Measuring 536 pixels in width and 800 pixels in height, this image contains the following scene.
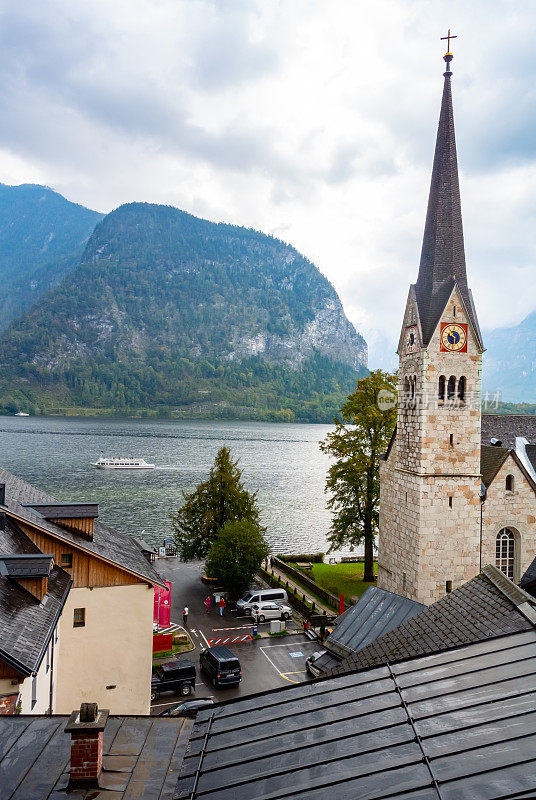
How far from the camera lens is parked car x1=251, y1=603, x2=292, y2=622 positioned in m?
32.2

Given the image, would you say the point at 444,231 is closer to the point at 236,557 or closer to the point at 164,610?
the point at 236,557

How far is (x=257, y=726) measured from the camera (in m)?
8.62

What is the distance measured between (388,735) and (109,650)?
14.5 metres

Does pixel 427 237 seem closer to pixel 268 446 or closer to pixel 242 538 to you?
pixel 242 538

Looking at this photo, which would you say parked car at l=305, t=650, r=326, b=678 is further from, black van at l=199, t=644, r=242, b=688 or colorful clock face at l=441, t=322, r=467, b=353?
colorful clock face at l=441, t=322, r=467, b=353

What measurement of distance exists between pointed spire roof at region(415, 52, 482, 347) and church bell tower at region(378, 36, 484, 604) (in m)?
0.05

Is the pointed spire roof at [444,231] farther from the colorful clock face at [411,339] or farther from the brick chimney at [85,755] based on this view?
the brick chimney at [85,755]

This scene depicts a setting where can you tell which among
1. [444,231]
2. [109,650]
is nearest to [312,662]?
[109,650]

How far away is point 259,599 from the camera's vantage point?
3334 centimetres

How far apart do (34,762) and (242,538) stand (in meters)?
27.9

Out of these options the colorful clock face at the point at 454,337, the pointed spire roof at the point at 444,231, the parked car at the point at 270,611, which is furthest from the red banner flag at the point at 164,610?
the pointed spire roof at the point at 444,231

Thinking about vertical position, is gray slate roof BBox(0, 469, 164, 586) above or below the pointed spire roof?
below

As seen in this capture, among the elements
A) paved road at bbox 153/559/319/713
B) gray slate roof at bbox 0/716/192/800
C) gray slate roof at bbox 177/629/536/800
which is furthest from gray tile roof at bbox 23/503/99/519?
gray slate roof at bbox 177/629/536/800

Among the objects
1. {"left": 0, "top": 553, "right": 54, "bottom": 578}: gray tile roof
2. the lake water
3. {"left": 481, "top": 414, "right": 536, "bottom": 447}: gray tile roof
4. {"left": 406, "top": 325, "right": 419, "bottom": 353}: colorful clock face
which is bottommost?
the lake water
